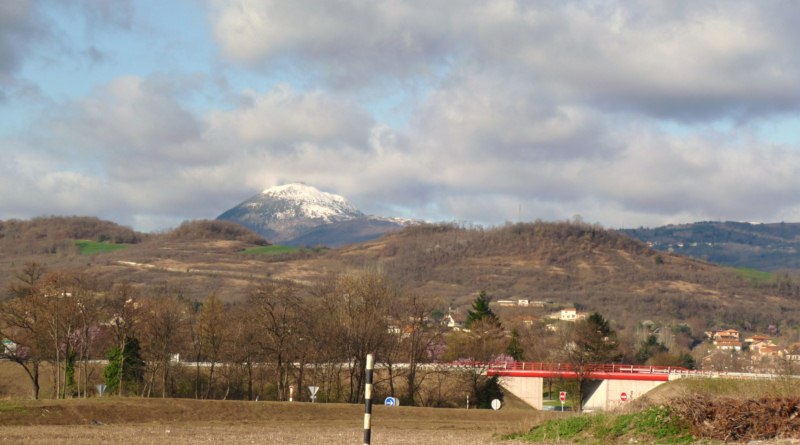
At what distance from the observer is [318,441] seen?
4103cm

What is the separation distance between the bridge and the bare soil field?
123 feet

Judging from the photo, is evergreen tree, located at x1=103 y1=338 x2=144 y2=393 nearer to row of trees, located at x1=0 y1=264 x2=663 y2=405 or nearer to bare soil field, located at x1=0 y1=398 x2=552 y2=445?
row of trees, located at x1=0 y1=264 x2=663 y2=405

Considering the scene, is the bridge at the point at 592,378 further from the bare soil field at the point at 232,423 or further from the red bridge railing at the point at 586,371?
the bare soil field at the point at 232,423

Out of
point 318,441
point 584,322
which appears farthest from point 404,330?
point 318,441

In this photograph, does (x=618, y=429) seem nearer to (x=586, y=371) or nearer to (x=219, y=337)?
(x=219, y=337)

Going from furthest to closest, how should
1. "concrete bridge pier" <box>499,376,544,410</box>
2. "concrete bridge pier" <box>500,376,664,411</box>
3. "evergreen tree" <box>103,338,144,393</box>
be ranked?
"concrete bridge pier" <box>499,376,544,410</box> → "concrete bridge pier" <box>500,376,664,411</box> → "evergreen tree" <box>103,338,144,393</box>

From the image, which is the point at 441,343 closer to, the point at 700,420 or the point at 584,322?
the point at 584,322

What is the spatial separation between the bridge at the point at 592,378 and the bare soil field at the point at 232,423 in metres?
37.3

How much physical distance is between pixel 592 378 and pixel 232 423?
6334 centimetres

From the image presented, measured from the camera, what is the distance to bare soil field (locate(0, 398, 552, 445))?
4084 centimetres

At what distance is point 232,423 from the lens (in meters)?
54.7

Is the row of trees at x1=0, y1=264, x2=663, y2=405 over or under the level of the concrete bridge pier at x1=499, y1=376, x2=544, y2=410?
over

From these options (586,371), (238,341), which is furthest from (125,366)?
(586,371)

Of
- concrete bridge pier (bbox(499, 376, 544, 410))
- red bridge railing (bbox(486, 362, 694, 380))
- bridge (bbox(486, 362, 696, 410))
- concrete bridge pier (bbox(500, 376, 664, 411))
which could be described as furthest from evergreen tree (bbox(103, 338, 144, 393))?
concrete bridge pier (bbox(499, 376, 544, 410))
